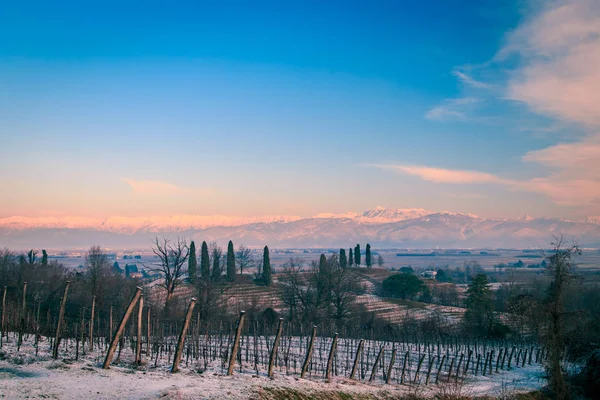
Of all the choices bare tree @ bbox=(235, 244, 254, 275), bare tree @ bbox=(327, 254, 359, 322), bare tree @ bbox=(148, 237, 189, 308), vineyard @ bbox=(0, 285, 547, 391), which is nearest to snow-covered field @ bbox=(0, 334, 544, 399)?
vineyard @ bbox=(0, 285, 547, 391)

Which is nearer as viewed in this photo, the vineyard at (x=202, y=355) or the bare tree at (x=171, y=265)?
the vineyard at (x=202, y=355)

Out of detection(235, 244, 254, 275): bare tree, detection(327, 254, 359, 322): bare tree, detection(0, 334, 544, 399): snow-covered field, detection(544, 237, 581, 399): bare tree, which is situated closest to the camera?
detection(0, 334, 544, 399): snow-covered field

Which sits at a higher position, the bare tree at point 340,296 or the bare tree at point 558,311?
the bare tree at point 558,311

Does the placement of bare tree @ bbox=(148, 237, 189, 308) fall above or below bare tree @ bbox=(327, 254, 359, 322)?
above

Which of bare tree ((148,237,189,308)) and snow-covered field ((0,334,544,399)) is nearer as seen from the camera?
snow-covered field ((0,334,544,399))

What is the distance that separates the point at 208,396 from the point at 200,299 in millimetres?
37853

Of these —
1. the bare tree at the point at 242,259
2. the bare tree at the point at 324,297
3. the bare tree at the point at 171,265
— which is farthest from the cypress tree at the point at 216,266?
the bare tree at the point at 242,259

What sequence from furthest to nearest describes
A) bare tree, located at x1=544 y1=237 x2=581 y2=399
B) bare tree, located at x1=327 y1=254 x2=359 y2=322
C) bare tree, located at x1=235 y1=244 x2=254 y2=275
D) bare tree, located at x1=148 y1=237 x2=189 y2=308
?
bare tree, located at x1=235 y1=244 x2=254 y2=275
bare tree, located at x1=327 y1=254 x2=359 y2=322
bare tree, located at x1=148 y1=237 x2=189 y2=308
bare tree, located at x1=544 y1=237 x2=581 y2=399

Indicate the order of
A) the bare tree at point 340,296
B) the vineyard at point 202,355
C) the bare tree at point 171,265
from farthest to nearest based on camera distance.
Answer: the bare tree at point 340,296, the bare tree at point 171,265, the vineyard at point 202,355

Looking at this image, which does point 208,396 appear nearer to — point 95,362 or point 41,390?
point 41,390

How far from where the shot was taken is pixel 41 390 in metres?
11.7

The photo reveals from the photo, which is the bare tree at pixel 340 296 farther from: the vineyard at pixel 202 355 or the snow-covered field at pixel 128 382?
the snow-covered field at pixel 128 382

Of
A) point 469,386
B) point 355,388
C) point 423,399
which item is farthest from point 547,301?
point 355,388

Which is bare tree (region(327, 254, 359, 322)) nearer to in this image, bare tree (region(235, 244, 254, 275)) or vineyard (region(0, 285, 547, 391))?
vineyard (region(0, 285, 547, 391))
